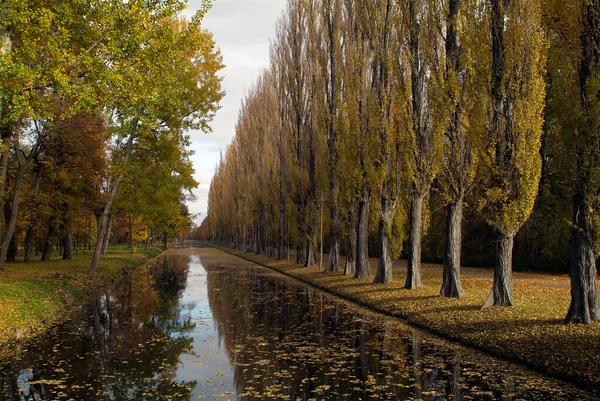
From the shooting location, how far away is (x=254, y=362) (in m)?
8.66

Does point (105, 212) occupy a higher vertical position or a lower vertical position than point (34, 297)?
higher

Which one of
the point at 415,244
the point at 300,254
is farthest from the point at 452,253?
the point at 300,254

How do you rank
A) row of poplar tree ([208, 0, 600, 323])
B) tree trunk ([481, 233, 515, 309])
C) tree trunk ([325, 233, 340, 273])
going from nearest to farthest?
row of poplar tree ([208, 0, 600, 323])
tree trunk ([481, 233, 515, 309])
tree trunk ([325, 233, 340, 273])

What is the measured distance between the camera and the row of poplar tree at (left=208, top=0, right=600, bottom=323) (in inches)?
387

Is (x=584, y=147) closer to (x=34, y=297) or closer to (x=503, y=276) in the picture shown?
(x=503, y=276)

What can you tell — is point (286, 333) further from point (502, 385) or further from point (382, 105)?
point (382, 105)

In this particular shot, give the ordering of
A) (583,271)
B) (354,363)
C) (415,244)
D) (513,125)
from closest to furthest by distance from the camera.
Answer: (354,363), (583,271), (513,125), (415,244)

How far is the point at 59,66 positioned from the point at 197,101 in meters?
13.1

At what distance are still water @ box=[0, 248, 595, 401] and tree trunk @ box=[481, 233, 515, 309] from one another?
8.47 feet

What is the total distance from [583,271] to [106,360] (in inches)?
387

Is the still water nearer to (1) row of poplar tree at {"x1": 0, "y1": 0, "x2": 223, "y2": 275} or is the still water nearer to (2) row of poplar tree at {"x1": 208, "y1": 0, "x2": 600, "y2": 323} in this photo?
(2) row of poplar tree at {"x1": 208, "y1": 0, "x2": 600, "y2": 323}

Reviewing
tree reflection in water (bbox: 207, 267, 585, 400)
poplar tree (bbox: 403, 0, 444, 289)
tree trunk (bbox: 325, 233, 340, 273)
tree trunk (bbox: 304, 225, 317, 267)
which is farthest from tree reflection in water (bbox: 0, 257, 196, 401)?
tree trunk (bbox: 304, 225, 317, 267)

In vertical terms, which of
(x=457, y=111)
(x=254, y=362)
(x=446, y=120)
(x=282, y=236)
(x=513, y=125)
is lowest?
(x=254, y=362)

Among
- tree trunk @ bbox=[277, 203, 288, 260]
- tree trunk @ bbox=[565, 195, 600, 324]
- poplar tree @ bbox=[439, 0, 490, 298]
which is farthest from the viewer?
tree trunk @ bbox=[277, 203, 288, 260]
